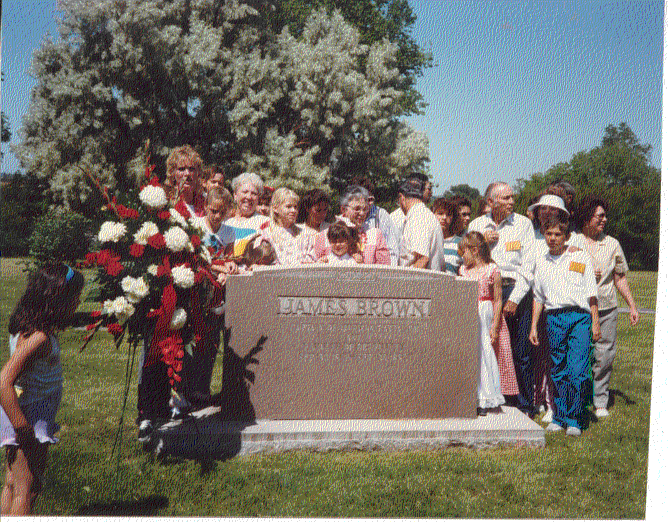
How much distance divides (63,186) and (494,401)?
6.63 m

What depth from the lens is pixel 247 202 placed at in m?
4.90

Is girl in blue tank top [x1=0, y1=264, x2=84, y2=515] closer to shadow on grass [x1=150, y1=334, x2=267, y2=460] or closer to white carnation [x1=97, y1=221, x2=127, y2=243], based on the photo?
white carnation [x1=97, y1=221, x2=127, y2=243]

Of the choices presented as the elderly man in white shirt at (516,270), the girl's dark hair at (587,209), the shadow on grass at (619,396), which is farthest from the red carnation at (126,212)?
the shadow on grass at (619,396)

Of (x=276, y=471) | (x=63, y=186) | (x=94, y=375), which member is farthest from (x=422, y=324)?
(x=63, y=186)

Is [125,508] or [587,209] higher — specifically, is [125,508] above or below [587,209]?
below

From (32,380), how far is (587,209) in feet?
13.3

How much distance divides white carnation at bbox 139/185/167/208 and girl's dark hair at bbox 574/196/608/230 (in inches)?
126

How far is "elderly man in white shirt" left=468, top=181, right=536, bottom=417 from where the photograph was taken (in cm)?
483

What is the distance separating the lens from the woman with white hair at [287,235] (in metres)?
4.66

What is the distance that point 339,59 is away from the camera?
435 inches

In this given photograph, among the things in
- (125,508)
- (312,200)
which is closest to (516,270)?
(312,200)

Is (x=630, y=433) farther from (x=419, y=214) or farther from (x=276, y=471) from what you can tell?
(x=276, y=471)

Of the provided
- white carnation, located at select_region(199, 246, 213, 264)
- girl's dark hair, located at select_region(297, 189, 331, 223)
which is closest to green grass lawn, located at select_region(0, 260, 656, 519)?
white carnation, located at select_region(199, 246, 213, 264)

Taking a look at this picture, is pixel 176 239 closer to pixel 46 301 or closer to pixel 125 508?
pixel 46 301
